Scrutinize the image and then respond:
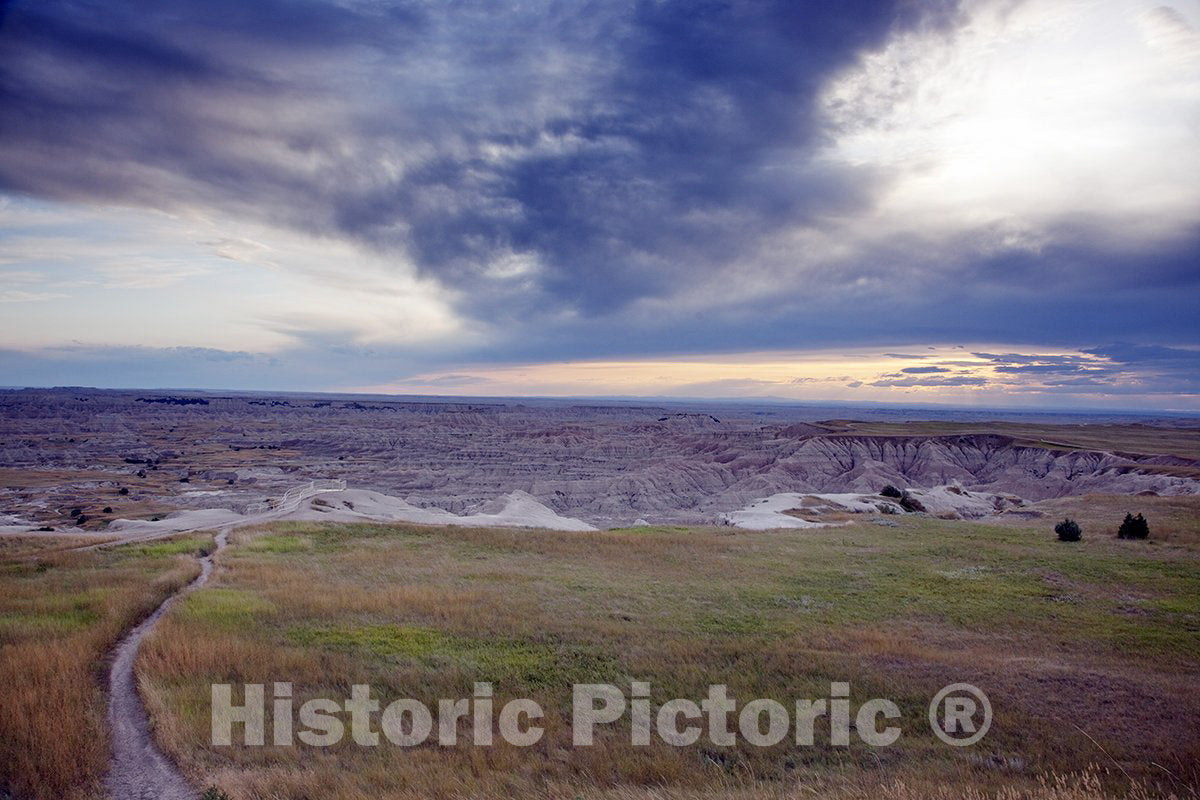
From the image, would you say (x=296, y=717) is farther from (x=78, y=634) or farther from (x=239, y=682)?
(x=78, y=634)

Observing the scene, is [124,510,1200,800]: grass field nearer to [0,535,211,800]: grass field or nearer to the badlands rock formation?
[0,535,211,800]: grass field

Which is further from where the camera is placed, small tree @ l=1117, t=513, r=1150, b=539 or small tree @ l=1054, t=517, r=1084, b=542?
small tree @ l=1054, t=517, r=1084, b=542

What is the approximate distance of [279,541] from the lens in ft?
88.6

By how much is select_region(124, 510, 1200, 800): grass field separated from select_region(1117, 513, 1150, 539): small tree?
5.93 ft

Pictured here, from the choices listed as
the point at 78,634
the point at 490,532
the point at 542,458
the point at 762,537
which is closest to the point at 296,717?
the point at 78,634

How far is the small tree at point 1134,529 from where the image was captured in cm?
2689

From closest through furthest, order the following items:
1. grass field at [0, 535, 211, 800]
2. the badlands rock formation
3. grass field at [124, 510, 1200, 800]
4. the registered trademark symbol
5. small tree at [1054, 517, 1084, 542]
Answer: grass field at [0, 535, 211, 800] → grass field at [124, 510, 1200, 800] → the registered trademark symbol → small tree at [1054, 517, 1084, 542] → the badlands rock formation

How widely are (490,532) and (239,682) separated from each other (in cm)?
2077

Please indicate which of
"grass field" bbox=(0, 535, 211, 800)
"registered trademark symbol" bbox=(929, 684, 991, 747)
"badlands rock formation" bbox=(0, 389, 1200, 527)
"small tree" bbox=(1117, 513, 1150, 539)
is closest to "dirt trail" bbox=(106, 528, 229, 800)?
"grass field" bbox=(0, 535, 211, 800)

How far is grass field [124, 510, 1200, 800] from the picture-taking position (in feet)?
27.0

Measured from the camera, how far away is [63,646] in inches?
462

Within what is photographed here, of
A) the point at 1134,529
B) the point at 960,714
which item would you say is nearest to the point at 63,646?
the point at 960,714

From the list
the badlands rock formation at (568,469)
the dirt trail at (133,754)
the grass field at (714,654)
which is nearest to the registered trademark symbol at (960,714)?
the grass field at (714,654)

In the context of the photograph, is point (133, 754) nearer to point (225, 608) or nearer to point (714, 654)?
point (225, 608)
